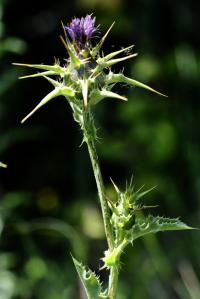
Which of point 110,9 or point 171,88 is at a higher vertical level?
point 110,9

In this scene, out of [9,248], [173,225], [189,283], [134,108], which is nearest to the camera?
[173,225]

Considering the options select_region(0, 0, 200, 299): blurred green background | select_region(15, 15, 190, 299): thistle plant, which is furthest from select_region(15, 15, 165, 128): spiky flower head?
select_region(0, 0, 200, 299): blurred green background

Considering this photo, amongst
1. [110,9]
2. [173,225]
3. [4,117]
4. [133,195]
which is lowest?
[173,225]

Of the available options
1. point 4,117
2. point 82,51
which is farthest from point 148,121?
point 82,51

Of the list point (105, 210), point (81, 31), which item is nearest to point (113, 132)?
point (81, 31)

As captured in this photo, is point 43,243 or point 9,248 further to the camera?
point 43,243

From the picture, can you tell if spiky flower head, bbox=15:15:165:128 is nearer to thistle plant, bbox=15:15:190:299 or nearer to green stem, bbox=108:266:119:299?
thistle plant, bbox=15:15:190:299

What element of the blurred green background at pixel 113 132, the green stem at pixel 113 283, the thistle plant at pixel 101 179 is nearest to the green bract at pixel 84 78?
the thistle plant at pixel 101 179

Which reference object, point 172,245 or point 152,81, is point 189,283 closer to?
point 172,245
